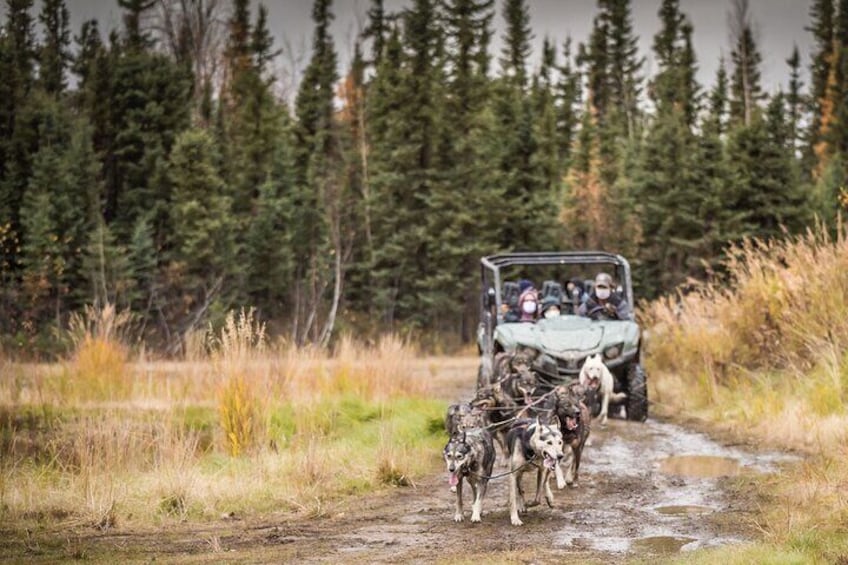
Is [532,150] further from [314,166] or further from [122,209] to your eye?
[122,209]

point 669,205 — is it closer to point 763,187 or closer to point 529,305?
point 763,187

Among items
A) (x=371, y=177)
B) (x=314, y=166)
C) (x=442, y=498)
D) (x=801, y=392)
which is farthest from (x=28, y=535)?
(x=314, y=166)

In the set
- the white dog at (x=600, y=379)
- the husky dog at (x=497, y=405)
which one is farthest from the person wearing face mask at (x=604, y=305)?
the husky dog at (x=497, y=405)

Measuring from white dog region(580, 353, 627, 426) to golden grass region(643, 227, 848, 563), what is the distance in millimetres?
1584

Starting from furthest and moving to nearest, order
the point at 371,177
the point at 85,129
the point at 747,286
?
1. the point at 371,177
2. the point at 85,129
3. the point at 747,286

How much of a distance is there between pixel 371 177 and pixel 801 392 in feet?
85.1

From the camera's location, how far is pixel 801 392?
41.7 ft

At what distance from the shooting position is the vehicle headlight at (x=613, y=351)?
44.3ft

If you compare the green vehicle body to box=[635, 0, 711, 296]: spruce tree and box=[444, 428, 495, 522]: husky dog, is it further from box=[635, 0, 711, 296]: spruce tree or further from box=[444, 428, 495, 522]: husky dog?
box=[635, 0, 711, 296]: spruce tree

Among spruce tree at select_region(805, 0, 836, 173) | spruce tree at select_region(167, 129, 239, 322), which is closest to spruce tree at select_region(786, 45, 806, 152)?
spruce tree at select_region(805, 0, 836, 173)

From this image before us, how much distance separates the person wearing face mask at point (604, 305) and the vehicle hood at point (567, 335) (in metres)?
0.53

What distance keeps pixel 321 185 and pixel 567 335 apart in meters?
25.8

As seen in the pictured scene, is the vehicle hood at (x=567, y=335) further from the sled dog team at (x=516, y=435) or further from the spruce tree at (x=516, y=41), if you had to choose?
the spruce tree at (x=516, y=41)

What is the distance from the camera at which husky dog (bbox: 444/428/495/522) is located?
7188 millimetres
